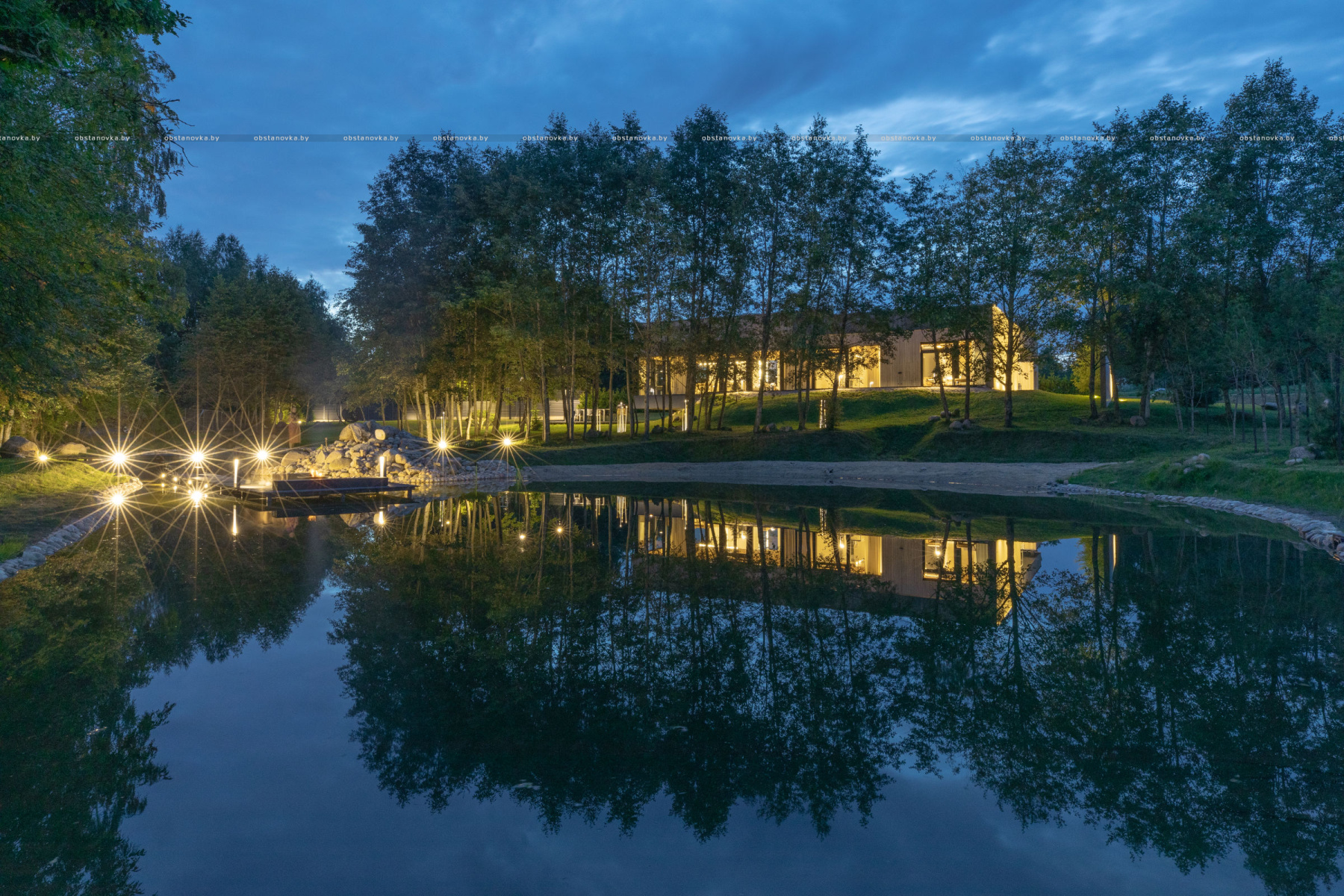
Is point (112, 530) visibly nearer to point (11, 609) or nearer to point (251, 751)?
point (11, 609)

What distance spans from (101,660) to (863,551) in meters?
10.5

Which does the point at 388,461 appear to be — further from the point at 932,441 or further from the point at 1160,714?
the point at 1160,714

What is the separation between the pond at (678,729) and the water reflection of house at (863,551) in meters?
0.26

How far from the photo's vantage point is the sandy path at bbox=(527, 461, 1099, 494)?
25.7 meters

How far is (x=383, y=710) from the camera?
6016 mm

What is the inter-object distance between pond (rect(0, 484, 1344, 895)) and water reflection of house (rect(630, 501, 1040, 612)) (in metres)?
0.26

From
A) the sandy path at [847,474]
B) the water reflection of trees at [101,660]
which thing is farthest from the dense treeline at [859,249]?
the water reflection of trees at [101,660]

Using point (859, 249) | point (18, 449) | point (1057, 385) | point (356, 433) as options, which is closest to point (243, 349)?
point (18, 449)

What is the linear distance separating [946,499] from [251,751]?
63.3 ft

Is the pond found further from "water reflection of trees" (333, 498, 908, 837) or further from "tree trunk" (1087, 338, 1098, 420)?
"tree trunk" (1087, 338, 1098, 420)

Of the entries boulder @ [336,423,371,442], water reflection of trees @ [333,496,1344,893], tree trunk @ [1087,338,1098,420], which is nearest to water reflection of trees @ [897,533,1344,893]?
water reflection of trees @ [333,496,1344,893]

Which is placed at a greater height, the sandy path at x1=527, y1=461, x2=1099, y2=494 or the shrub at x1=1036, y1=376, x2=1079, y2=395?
the shrub at x1=1036, y1=376, x2=1079, y2=395

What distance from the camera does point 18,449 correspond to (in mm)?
33875

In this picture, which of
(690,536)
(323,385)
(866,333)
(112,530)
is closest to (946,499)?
(690,536)
